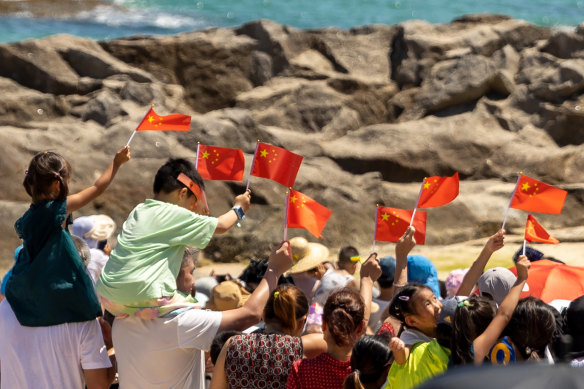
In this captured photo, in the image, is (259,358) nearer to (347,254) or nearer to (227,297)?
(227,297)

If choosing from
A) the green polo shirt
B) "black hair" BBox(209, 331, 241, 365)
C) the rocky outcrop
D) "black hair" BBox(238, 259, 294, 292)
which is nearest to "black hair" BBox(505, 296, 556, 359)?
"black hair" BBox(209, 331, 241, 365)

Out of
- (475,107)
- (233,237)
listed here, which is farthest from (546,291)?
(475,107)

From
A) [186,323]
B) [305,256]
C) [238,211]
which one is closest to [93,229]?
[305,256]

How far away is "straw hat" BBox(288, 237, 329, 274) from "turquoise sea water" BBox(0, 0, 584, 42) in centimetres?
2486

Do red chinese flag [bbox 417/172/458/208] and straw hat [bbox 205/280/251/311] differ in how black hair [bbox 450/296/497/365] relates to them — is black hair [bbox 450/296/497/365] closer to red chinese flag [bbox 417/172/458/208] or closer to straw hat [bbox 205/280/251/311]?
red chinese flag [bbox 417/172/458/208]

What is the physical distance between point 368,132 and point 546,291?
9365 mm

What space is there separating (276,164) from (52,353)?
1.64 metres

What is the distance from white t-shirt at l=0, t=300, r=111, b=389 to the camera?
12.2 feet

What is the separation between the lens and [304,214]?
463 cm

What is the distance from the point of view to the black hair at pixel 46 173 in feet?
12.1

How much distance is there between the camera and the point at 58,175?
3.71 metres

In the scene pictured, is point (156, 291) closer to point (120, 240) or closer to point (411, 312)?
point (120, 240)

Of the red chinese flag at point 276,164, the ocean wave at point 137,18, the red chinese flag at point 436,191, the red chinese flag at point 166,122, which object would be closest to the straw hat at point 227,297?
A: the red chinese flag at point 276,164

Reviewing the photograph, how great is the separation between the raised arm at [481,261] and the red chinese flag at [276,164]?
109 cm
